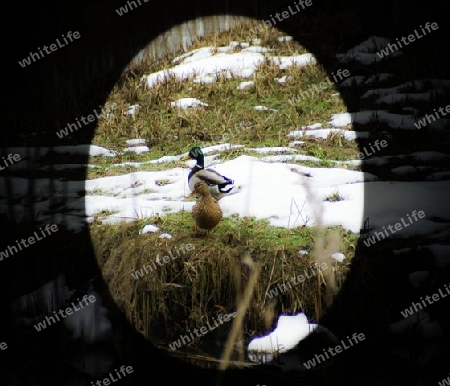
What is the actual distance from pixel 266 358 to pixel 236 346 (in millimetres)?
174

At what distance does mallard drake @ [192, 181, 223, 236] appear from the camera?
8.95 ft

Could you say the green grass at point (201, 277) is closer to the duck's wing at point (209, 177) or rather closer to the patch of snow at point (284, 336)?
the patch of snow at point (284, 336)

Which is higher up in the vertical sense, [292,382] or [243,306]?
[243,306]

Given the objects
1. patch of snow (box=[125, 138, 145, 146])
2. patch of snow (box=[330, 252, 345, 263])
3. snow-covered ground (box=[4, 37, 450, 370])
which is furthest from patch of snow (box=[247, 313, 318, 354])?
patch of snow (box=[125, 138, 145, 146])

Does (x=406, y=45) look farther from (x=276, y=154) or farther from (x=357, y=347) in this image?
(x=357, y=347)

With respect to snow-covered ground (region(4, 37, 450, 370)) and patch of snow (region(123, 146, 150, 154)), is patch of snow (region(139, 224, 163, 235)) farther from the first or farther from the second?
patch of snow (region(123, 146, 150, 154))

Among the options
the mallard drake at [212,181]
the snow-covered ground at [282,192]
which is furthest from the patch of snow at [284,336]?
the mallard drake at [212,181]

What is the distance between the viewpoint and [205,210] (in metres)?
2.74

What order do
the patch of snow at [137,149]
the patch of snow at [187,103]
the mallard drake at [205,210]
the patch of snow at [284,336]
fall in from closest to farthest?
the patch of snow at [284,336] < the mallard drake at [205,210] < the patch of snow at [137,149] < the patch of snow at [187,103]

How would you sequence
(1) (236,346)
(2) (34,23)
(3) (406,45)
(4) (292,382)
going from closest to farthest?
(4) (292,382) → (1) (236,346) → (2) (34,23) → (3) (406,45)

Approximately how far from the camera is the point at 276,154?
3875 mm

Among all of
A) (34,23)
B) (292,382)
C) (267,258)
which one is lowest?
(292,382)

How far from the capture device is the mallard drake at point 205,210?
8.95 feet

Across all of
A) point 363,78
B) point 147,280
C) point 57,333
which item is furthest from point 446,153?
point 57,333
